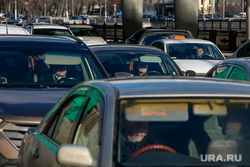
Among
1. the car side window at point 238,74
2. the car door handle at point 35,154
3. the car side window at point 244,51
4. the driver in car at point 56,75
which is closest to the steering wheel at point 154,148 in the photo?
the car door handle at point 35,154

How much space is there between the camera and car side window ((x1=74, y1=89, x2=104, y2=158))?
4.11m

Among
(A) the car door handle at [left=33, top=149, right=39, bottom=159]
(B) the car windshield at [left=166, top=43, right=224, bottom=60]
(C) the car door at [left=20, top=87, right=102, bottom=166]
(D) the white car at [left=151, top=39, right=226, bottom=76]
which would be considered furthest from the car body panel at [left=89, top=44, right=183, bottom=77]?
(A) the car door handle at [left=33, top=149, right=39, bottom=159]

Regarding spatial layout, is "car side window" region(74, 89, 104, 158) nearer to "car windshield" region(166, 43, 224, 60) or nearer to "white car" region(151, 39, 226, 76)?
"white car" region(151, 39, 226, 76)

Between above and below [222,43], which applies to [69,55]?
above

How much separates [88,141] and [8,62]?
172 inches

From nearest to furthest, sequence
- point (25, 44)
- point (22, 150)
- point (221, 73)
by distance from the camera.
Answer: point (22, 150)
point (25, 44)
point (221, 73)

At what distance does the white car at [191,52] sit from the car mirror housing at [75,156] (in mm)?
12522

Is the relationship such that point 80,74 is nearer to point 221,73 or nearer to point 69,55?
point 69,55

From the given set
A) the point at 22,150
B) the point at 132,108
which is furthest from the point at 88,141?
the point at 22,150

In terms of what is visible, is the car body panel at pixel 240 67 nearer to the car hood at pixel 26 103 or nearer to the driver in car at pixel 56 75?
the driver in car at pixel 56 75

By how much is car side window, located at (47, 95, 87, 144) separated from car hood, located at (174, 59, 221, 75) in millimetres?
10949

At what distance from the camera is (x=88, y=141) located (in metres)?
4.36

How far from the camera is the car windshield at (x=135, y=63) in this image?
477 inches

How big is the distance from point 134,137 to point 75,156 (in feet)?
1.65
